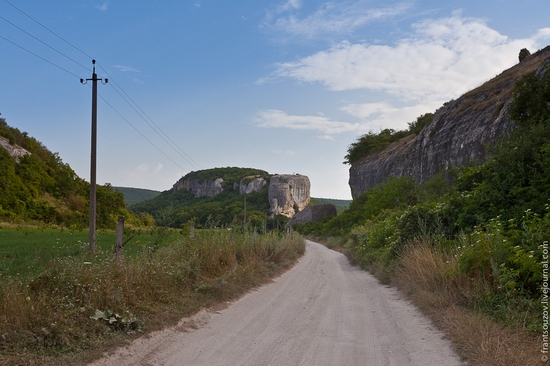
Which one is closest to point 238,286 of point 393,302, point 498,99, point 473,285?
point 393,302

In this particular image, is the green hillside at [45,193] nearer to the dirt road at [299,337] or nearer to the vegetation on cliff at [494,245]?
the vegetation on cliff at [494,245]

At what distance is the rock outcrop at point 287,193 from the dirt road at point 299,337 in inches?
4120

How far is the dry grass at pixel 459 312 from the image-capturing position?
190 inches

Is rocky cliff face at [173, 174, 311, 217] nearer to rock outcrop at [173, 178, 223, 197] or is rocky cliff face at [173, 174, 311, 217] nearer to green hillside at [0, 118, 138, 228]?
rock outcrop at [173, 178, 223, 197]

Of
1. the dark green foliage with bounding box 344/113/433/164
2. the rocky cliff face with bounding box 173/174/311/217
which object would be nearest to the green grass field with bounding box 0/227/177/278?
the dark green foliage with bounding box 344/113/433/164

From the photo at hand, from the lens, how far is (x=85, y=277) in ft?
20.3

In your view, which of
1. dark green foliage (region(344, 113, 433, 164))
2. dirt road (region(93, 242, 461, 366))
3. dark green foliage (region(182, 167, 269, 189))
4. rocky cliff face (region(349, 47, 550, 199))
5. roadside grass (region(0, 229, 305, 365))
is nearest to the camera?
roadside grass (region(0, 229, 305, 365))

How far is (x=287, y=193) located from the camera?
12369 centimetres

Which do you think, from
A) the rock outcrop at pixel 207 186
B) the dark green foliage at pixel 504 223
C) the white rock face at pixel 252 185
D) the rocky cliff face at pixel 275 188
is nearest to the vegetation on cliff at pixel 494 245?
the dark green foliage at pixel 504 223

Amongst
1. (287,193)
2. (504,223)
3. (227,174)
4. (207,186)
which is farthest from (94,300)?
(227,174)

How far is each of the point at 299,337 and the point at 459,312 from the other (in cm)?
271

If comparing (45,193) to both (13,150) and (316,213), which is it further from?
(316,213)

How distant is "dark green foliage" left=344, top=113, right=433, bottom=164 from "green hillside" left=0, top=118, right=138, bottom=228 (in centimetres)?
3569

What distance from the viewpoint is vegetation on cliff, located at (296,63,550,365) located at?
6.14 m
